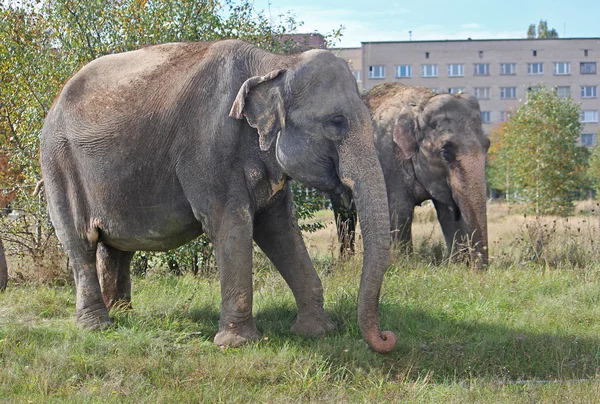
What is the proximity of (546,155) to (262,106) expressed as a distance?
28.3 metres

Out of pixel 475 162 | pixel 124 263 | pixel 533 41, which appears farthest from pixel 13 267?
pixel 533 41

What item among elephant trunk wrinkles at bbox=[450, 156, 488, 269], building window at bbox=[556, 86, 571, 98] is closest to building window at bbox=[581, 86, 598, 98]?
building window at bbox=[556, 86, 571, 98]

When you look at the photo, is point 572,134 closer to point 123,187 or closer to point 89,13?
point 89,13

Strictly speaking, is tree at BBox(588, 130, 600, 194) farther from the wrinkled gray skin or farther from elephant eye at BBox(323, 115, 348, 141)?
elephant eye at BBox(323, 115, 348, 141)

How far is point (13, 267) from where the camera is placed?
11.1 metres

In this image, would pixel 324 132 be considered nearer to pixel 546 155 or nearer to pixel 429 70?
pixel 546 155

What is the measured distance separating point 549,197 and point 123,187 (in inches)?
1092

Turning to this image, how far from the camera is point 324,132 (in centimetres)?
634

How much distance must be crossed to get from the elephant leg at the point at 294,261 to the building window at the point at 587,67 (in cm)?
7406

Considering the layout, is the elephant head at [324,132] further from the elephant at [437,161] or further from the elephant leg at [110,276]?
the elephant at [437,161]

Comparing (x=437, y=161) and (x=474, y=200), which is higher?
(x=437, y=161)

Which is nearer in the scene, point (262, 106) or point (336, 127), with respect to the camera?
point (336, 127)

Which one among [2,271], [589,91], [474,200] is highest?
[589,91]

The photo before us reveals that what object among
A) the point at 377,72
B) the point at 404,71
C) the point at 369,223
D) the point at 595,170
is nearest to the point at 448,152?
the point at 369,223
